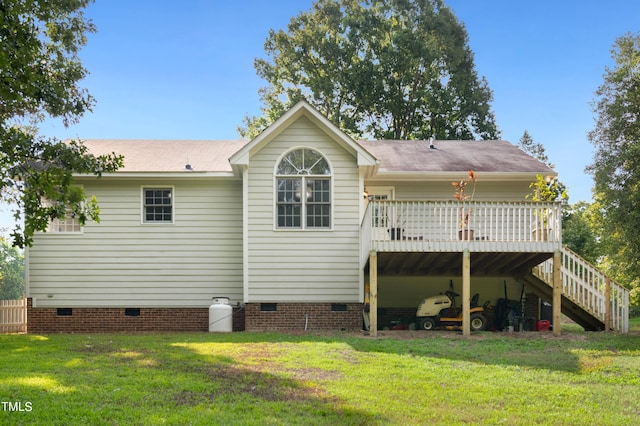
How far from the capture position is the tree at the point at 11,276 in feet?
247

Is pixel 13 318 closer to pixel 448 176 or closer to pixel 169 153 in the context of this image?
pixel 169 153

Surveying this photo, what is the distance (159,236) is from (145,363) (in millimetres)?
7700

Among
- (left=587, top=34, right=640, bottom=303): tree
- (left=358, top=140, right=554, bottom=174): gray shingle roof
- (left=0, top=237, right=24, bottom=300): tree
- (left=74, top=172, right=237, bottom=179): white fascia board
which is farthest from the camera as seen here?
(left=0, top=237, right=24, bottom=300): tree

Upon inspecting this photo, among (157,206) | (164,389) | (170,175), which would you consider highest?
(170,175)

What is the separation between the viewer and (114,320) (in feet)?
57.6

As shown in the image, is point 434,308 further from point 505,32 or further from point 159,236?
point 505,32

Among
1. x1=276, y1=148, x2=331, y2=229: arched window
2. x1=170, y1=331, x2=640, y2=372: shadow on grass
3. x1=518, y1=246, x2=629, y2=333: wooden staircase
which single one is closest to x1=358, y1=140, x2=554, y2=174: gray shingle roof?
x1=276, y1=148, x2=331, y2=229: arched window

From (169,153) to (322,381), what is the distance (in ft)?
38.6

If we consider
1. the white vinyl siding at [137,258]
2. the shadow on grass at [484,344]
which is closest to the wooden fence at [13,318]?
the white vinyl siding at [137,258]

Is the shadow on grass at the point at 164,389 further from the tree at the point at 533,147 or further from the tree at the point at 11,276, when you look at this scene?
the tree at the point at 11,276

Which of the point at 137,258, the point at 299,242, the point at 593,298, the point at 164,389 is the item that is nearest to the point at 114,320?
the point at 137,258

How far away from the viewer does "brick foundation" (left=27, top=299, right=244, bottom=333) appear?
17.5 m

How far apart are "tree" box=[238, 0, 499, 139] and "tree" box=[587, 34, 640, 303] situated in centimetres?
603

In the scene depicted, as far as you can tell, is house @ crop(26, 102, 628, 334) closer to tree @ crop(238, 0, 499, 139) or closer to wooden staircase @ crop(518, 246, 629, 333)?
wooden staircase @ crop(518, 246, 629, 333)
